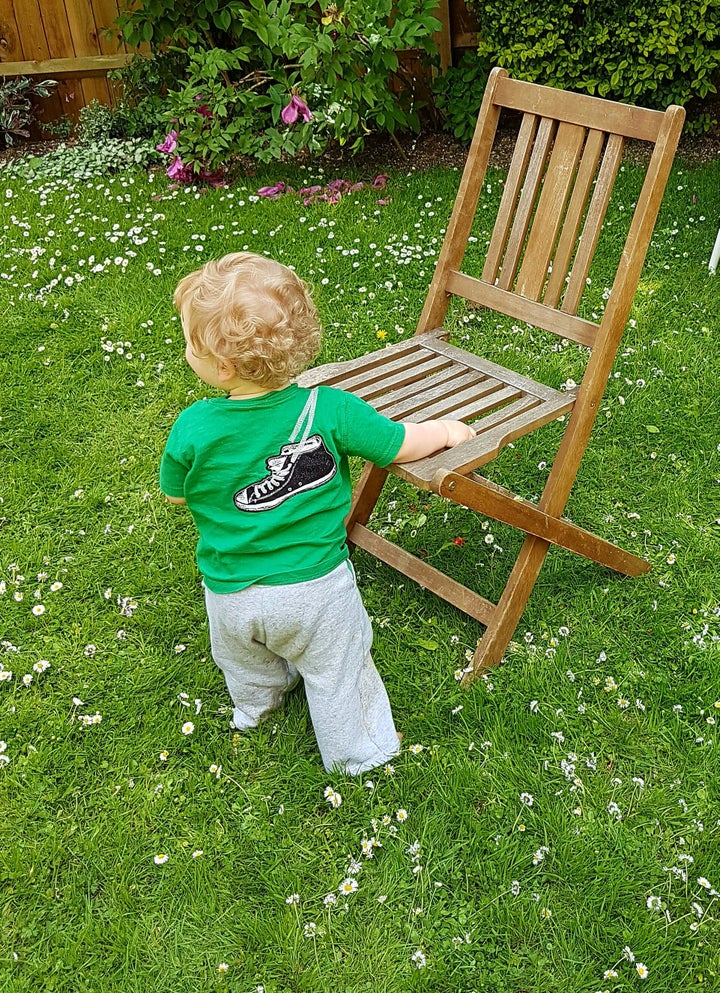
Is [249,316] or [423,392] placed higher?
[249,316]

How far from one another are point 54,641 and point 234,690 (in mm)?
750

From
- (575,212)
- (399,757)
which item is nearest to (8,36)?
(575,212)

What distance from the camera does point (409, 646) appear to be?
2.89 metres

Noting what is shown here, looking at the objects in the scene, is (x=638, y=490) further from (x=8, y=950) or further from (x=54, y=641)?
(x=8, y=950)

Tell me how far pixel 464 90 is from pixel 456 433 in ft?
15.3

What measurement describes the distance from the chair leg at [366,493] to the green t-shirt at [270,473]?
78 cm

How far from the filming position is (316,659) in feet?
7.65

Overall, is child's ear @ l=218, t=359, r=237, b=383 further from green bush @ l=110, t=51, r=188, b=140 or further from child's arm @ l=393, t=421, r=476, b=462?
green bush @ l=110, t=51, r=188, b=140

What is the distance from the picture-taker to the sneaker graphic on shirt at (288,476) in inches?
84.0

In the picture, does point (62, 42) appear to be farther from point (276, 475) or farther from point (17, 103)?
point (276, 475)

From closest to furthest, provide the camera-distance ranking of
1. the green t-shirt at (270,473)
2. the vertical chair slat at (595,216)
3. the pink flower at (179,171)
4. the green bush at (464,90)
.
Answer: the green t-shirt at (270,473), the vertical chair slat at (595,216), the pink flower at (179,171), the green bush at (464,90)

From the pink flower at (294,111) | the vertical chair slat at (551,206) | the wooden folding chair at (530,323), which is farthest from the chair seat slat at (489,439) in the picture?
the pink flower at (294,111)

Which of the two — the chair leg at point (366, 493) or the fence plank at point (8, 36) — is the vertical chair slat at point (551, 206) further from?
the fence plank at point (8, 36)

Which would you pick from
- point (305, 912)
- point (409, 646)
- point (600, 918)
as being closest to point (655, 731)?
point (600, 918)
